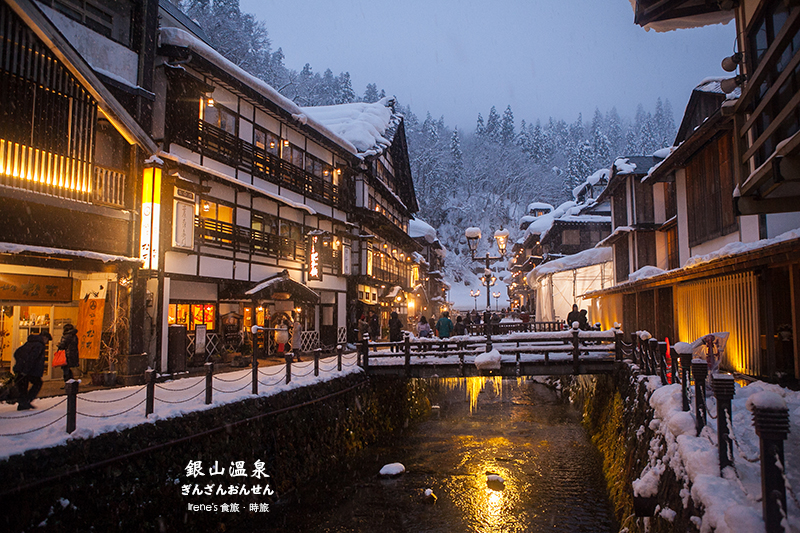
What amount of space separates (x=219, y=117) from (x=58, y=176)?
7.47 m

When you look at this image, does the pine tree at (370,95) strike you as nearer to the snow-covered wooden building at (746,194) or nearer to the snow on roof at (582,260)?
the snow on roof at (582,260)

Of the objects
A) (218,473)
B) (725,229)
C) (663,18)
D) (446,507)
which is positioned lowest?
(446,507)

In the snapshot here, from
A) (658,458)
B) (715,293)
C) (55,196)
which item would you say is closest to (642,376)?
(715,293)

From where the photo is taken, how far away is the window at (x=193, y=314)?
55.6 ft

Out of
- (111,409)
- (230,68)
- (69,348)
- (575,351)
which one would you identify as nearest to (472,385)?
(575,351)

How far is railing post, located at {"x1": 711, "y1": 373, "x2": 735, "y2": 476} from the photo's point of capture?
519 cm

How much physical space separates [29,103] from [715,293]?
18873 mm

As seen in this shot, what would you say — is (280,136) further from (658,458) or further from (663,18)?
(658,458)

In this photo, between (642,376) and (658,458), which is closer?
(658,458)

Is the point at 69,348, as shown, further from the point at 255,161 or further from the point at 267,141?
the point at 267,141

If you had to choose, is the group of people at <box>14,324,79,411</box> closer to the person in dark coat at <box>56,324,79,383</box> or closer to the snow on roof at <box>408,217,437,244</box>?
the person in dark coat at <box>56,324,79,383</box>

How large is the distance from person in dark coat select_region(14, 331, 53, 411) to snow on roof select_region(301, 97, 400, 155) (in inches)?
859

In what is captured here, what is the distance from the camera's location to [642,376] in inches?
469

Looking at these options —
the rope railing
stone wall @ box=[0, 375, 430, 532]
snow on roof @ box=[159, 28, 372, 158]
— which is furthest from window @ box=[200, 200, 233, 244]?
stone wall @ box=[0, 375, 430, 532]
